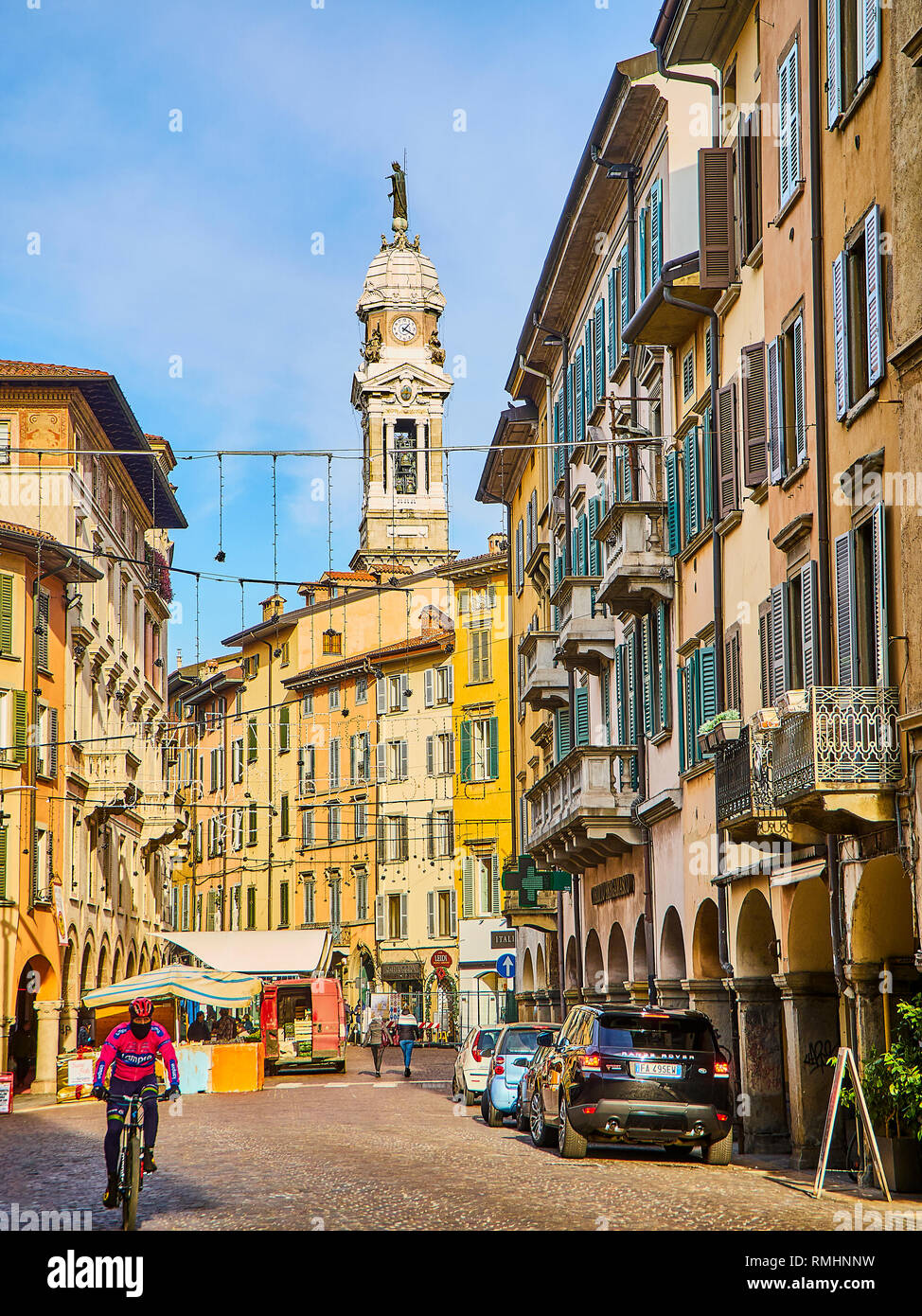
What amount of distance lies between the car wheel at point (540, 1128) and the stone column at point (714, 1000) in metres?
2.82

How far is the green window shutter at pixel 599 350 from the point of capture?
33375 millimetres

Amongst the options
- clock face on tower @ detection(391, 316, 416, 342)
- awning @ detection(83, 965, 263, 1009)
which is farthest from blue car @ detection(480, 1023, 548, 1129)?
clock face on tower @ detection(391, 316, 416, 342)

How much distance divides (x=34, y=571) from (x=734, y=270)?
25.7 m

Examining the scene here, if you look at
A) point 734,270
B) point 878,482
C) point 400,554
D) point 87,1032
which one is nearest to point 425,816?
point 87,1032

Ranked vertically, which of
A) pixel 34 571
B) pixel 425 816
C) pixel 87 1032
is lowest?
pixel 87 1032

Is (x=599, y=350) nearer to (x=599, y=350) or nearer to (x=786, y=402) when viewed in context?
(x=599, y=350)

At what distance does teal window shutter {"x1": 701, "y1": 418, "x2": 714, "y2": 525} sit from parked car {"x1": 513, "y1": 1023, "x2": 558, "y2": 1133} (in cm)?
696

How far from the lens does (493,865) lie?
229 feet

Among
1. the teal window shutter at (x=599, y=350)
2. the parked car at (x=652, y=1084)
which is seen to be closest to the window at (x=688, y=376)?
the teal window shutter at (x=599, y=350)

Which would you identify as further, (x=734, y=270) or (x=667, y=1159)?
(x=734, y=270)

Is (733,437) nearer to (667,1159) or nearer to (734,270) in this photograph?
(734,270)

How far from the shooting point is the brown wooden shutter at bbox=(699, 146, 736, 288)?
922 inches

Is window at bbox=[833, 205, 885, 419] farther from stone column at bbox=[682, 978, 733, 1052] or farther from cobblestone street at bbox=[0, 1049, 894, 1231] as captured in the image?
stone column at bbox=[682, 978, 733, 1052]

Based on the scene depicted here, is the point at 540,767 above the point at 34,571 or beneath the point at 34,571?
beneath
